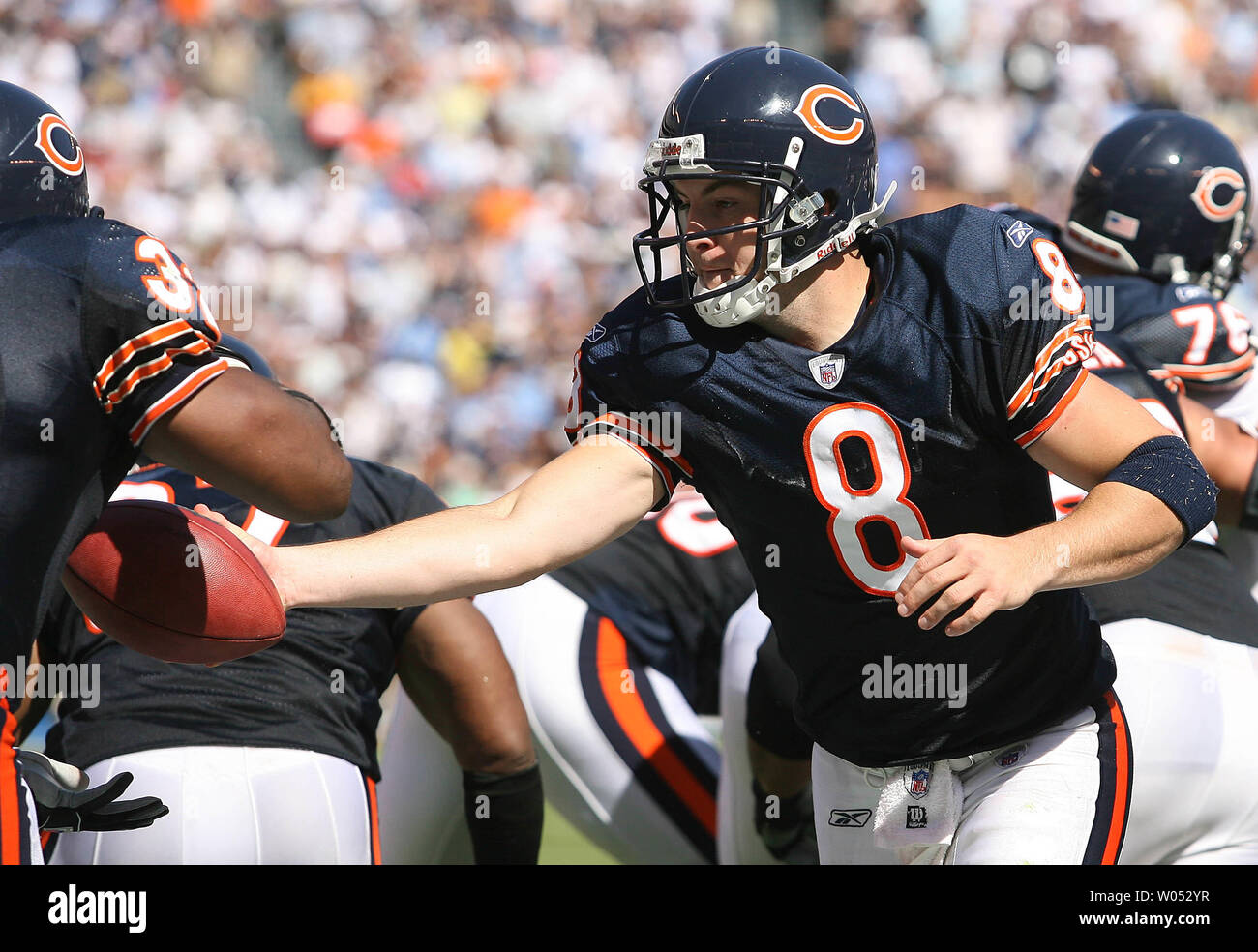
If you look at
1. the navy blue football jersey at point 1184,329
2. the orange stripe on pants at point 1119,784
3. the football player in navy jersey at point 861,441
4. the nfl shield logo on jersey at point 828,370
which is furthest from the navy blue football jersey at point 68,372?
the navy blue football jersey at point 1184,329

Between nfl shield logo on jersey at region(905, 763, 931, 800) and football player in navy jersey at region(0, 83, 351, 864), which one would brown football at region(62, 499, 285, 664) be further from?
nfl shield logo on jersey at region(905, 763, 931, 800)

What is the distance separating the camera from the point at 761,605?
2.45m

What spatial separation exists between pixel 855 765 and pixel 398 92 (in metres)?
8.34

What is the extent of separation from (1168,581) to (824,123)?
4.36 ft

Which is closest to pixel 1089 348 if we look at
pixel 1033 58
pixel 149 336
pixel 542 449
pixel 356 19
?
pixel 149 336

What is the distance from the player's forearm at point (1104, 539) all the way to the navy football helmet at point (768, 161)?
0.60 metres

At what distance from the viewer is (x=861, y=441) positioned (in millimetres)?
2197

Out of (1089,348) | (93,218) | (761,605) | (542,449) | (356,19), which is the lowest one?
(542,449)

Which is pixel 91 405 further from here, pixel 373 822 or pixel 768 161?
pixel 373 822

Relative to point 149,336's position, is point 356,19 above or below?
above

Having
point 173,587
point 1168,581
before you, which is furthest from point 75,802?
point 1168,581

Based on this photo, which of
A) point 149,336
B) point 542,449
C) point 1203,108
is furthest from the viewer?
point 1203,108

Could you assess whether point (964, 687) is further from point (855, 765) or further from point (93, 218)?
point (93, 218)

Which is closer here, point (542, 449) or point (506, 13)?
point (542, 449)
